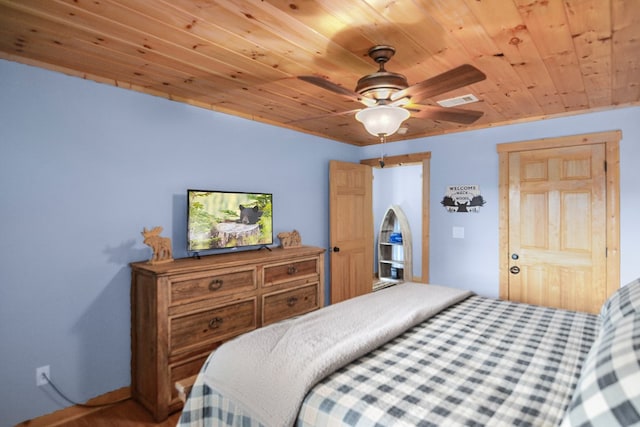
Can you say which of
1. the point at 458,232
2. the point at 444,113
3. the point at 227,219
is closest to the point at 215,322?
the point at 227,219

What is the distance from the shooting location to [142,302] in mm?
2441

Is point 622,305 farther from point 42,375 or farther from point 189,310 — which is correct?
point 42,375

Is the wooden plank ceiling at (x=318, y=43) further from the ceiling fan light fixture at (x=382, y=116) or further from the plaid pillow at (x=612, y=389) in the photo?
the plaid pillow at (x=612, y=389)

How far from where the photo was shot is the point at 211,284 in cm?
253

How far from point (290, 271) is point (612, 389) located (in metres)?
2.47

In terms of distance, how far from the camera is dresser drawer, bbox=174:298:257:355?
93.3 inches

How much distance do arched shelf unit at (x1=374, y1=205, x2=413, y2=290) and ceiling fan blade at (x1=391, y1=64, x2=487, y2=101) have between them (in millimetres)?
4363

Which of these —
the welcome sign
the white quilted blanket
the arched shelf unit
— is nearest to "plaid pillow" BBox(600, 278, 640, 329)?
the white quilted blanket

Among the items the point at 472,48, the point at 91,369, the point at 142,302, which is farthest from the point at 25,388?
the point at 472,48

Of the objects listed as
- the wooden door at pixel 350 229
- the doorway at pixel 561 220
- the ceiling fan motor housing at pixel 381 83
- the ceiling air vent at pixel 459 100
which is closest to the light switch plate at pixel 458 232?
the doorway at pixel 561 220

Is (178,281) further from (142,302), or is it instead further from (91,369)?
(91,369)

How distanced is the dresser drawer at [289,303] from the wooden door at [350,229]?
2.79 ft

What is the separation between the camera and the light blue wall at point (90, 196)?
2115 mm

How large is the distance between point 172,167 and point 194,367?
1575mm
